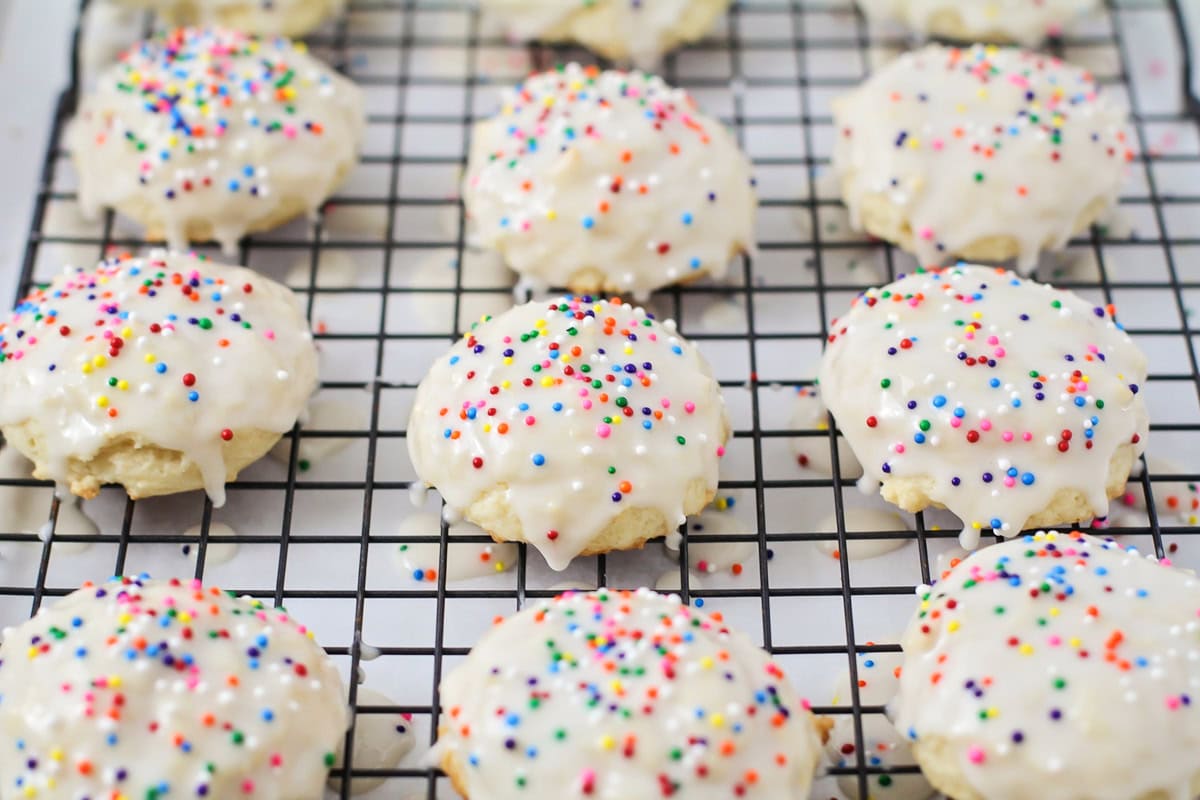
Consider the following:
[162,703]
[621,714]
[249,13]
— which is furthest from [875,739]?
[249,13]

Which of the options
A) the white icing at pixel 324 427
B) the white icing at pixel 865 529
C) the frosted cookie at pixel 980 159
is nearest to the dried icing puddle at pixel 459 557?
the white icing at pixel 324 427

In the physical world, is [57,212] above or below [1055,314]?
below

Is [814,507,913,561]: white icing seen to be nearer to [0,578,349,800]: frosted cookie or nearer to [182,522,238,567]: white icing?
[0,578,349,800]: frosted cookie

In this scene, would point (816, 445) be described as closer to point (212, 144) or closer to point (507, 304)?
point (507, 304)

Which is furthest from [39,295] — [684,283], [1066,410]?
[1066,410]

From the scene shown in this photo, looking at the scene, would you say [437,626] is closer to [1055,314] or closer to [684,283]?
[684,283]
